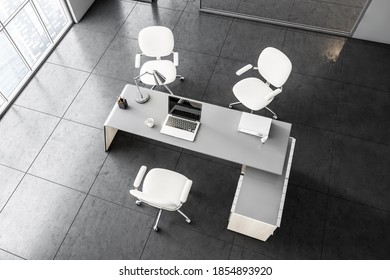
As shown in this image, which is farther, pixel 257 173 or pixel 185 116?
pixel 185 116

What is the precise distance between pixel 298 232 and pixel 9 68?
437cm

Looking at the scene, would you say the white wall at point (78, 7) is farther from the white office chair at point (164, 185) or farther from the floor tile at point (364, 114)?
the floor tile at point (364, 114)

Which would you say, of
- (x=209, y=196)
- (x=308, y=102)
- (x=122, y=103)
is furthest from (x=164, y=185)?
(x=308, y=102)

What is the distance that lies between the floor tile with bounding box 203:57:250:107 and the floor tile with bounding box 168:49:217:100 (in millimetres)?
79

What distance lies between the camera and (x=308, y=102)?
457 centimetres

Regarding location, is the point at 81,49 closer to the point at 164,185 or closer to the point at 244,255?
the point at 164,185

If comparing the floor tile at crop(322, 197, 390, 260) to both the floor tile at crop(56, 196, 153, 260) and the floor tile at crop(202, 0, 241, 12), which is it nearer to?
the floor tile at crop(56, 196, 153, 260)

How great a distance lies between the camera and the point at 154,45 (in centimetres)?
432

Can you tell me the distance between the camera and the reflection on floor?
17.3 feet

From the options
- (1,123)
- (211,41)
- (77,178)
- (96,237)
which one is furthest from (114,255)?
(211,41)

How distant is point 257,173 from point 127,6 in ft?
12.9

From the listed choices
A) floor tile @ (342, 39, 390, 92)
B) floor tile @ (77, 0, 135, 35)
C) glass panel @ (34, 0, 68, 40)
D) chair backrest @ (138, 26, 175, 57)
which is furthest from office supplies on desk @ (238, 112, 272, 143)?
glass panel @ (34, 0, 68, 40)

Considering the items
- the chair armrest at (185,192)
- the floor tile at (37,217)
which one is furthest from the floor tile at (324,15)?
the floor tile at (37,217)

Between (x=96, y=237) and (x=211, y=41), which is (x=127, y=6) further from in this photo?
(x=96, y=237)
